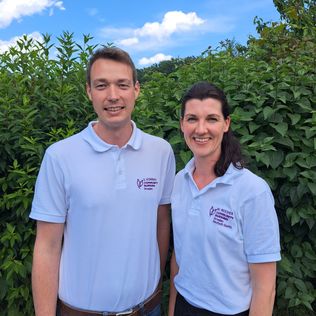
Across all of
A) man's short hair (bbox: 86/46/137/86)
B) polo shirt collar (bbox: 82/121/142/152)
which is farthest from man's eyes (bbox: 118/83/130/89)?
polo shirt collar (bbox: 82/121/142/152)

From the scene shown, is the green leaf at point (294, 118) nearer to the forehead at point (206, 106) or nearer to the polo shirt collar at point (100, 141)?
the forehead at point (206, 106)

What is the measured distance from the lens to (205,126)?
208cm

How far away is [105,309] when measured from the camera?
2170 mm

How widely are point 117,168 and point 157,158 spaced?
0.95ft

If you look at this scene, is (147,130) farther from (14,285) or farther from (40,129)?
(14,285)

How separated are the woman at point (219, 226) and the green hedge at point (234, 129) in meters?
0.62

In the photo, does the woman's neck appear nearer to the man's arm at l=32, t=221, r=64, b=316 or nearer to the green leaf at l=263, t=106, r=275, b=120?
the man's arm at l=32, t=221, r=64, b=316

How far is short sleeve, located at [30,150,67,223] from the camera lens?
2.08 m

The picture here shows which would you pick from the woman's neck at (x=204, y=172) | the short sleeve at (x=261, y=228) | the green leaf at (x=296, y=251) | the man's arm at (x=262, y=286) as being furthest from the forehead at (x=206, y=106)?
the green leaf at (x=296, y=251)

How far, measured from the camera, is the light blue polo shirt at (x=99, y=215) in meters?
2.09


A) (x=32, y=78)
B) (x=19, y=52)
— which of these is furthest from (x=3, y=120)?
(x=19, y=52)

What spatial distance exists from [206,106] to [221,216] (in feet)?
1.84

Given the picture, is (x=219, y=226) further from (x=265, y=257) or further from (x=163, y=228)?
(x=163, y=228)

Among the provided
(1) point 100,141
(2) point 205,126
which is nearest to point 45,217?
(1) point 100,141
